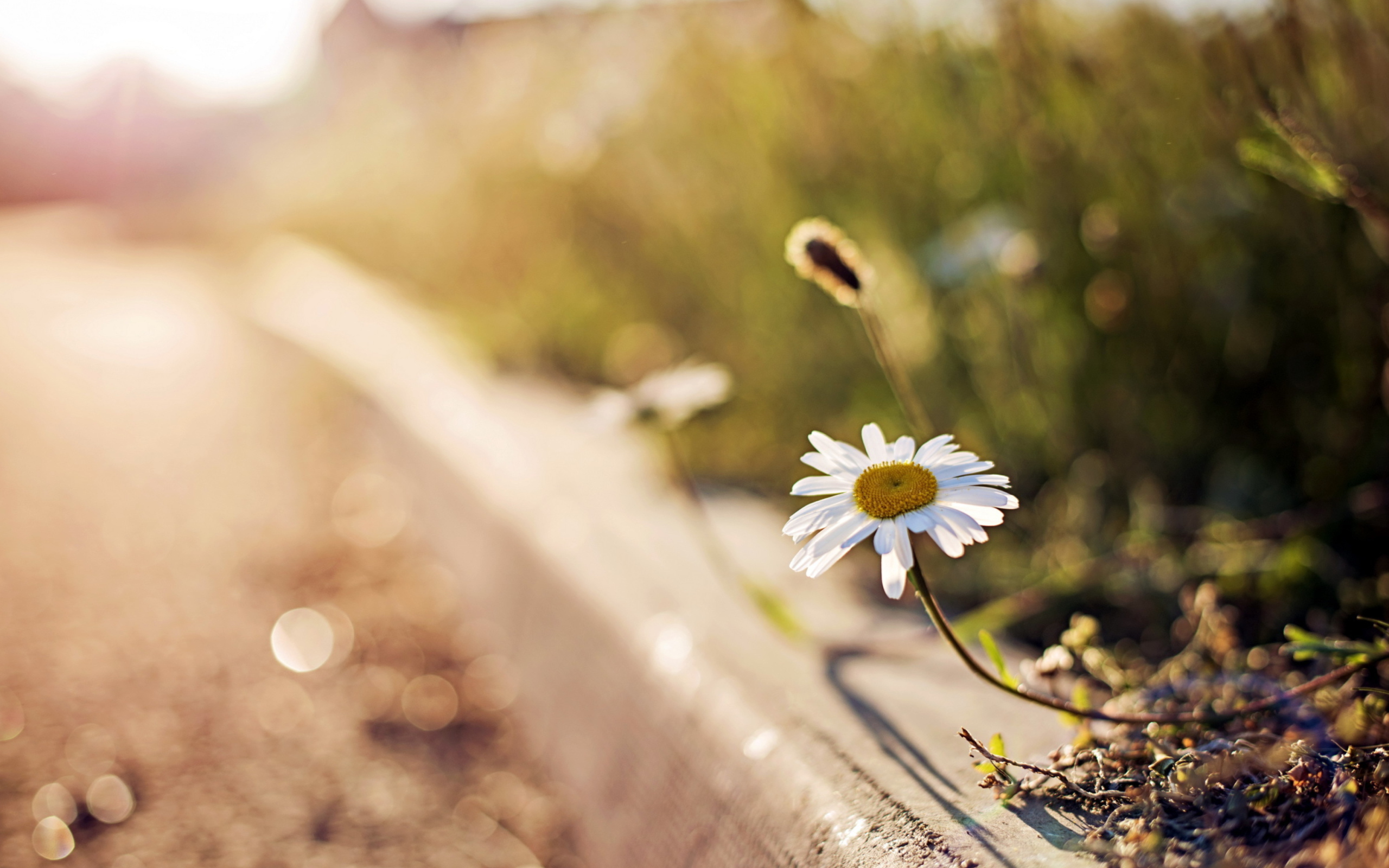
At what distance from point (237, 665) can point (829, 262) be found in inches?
45.9

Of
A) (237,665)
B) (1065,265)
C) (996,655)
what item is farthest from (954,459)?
(237,665)

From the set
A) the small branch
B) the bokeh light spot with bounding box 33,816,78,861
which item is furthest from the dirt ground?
the small branch

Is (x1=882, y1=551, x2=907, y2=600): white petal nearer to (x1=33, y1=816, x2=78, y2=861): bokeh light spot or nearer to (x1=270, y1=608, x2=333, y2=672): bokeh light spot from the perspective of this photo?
(x1=33, y1=816, x2=78, y2=861): bokeh light spot

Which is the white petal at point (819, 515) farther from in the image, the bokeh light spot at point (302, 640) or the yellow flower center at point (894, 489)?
the bokeh light spot at point (302, 640)

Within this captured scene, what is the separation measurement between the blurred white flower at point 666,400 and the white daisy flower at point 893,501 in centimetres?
47

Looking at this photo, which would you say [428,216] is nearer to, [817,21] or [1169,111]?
[817,21]

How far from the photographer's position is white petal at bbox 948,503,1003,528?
547 millimetres

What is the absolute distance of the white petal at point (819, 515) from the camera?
61 centimetres

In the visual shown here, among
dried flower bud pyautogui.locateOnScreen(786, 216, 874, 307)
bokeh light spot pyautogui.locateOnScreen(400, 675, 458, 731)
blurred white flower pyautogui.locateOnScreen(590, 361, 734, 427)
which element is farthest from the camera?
bokeh light spot pyautogui.locateOnScreen(400, 675, 458, 731)

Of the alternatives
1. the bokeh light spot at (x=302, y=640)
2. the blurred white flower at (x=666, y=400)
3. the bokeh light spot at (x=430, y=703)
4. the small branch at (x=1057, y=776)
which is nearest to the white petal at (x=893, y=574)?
the small branch at (x=1057, y=776)

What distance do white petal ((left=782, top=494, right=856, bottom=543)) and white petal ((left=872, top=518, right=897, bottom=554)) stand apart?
27mm

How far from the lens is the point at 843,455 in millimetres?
652

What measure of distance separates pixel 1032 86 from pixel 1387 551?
678 mm

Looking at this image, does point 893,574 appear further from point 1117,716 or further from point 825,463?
point 1117,716
